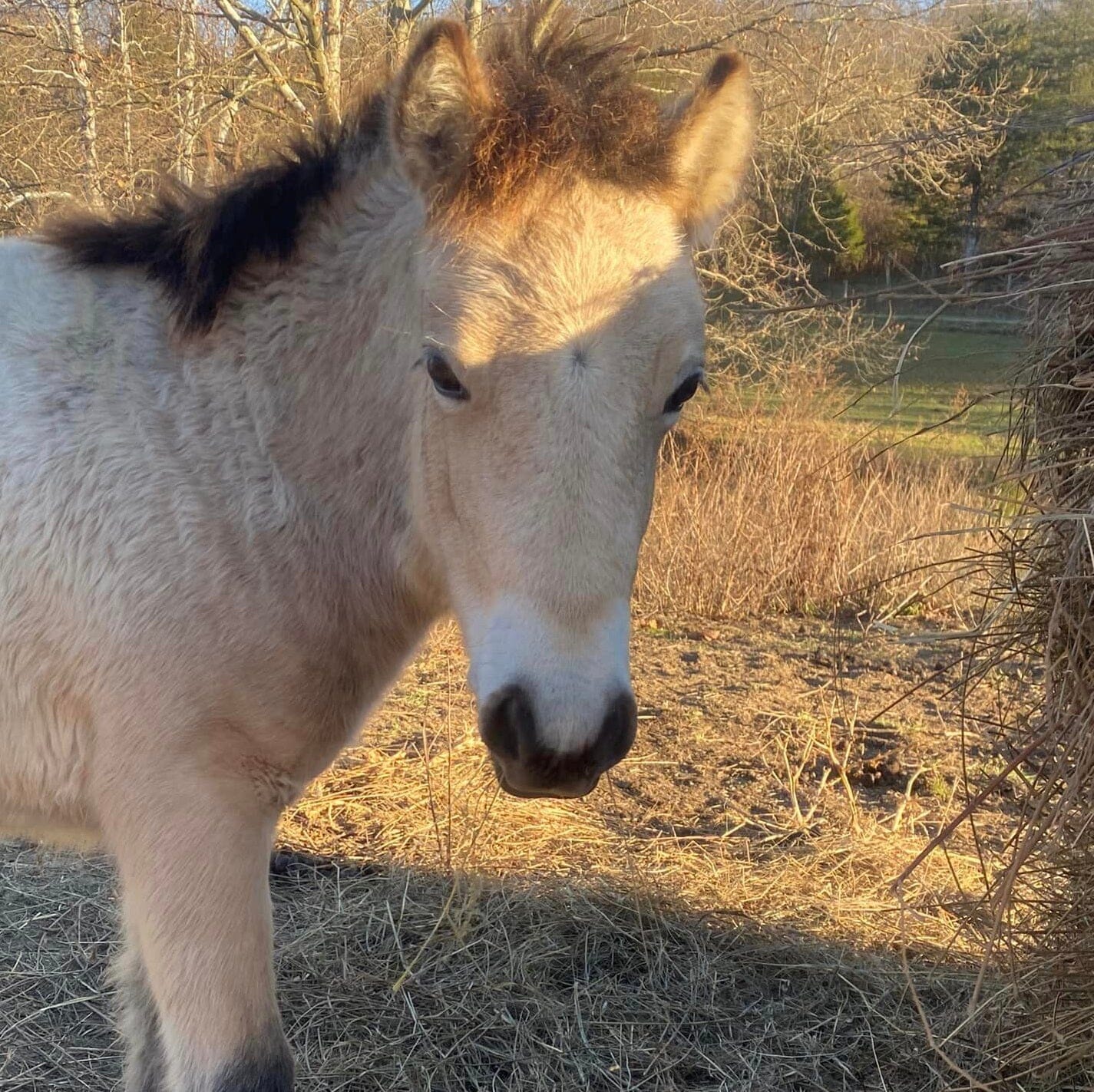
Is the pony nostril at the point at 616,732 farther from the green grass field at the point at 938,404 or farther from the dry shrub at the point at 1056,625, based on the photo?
the green grass field at the point at 938,404

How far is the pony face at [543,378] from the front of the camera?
152cm

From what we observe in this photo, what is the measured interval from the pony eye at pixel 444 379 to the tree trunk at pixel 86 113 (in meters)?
6.39

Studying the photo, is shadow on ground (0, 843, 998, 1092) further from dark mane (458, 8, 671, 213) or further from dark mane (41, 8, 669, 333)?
dark mane (458, 8, 671, 213)

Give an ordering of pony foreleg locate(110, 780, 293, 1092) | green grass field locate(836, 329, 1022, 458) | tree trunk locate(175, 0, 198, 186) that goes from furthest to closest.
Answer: tree trunk locate(175, 0, 198, 186) → green grass field locate(836, 329, 1022, 458) → pony foreleg locate(110, 780, 293, 1092)

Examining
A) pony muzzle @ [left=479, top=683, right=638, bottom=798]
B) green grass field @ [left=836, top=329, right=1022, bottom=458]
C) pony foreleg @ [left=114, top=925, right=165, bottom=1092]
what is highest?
pony muzzle @ [left=479, top=683, right=638, bottom=798]

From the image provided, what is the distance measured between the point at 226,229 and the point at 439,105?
66cm

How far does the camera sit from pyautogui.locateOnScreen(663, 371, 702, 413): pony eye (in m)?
1.78

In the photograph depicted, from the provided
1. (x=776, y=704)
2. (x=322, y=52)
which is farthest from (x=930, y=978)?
(x=322, y=52)

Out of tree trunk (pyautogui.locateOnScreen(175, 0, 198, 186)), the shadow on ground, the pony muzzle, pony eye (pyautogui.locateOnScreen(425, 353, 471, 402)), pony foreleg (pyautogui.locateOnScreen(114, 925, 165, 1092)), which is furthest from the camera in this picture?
tree trunk (pyautogui.locateOnScreen(175, 0, 198, 186))

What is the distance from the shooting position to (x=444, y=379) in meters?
1.74

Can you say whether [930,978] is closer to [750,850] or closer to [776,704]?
[750,850]

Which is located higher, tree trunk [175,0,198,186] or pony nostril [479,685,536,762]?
tree trunk [175,0,198,186]

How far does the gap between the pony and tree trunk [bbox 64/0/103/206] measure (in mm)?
5521

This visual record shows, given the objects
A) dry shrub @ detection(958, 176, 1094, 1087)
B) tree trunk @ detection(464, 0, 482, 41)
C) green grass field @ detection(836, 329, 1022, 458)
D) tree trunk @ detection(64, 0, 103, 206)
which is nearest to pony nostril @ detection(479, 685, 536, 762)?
dry shrub @ detection(958, 176, 1094, 1087)
